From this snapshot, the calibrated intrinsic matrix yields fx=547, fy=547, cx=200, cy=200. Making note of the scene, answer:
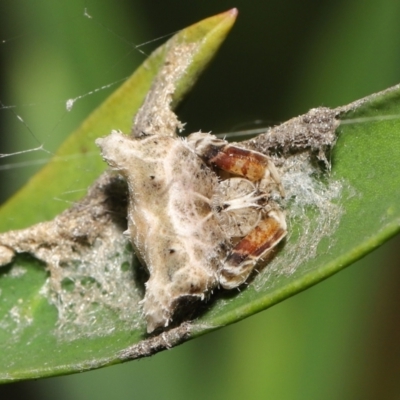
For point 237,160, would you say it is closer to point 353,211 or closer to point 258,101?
point 353,211

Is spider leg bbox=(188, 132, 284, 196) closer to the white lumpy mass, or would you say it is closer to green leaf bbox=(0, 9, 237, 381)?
the white lumpy mass

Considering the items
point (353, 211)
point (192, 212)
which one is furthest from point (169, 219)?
point (353, 211)

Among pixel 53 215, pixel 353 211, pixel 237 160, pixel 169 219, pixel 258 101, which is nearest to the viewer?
pixel 353 211

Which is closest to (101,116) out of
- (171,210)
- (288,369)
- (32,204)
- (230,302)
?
(32,204)

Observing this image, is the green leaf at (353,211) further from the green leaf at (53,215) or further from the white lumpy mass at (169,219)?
the green leaf at (53,215)

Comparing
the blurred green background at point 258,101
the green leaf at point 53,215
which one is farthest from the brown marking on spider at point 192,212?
the blurred green background at point 258,101

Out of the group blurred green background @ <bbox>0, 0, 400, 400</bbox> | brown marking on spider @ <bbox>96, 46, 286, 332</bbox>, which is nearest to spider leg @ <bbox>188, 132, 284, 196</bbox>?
brown marking on spider @ <bbox>96, 46, 286, 332</bbox>

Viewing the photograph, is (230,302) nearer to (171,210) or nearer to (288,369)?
(171,210)
